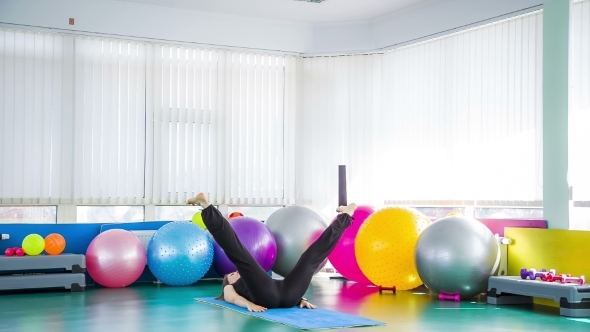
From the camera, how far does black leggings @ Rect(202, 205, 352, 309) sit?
17.0ft

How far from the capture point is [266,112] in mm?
9008

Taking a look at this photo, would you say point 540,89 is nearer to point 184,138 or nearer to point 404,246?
point 404,246

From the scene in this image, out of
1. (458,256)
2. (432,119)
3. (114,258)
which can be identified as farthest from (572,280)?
(114,258)

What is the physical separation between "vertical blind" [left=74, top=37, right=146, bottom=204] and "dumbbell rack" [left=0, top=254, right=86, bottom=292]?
1.32 metres

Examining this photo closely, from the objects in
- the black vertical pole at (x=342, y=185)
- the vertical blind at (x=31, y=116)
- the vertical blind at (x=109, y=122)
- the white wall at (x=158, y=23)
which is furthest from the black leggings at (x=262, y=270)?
the white wall at (x=158, y=23)

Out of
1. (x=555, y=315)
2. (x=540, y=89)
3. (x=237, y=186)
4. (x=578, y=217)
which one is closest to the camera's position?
(x=555, y=315)

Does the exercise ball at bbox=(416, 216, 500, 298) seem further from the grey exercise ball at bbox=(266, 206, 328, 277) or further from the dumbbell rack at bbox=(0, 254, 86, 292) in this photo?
the dumbbell rack at bbox=(0, 254, 86, 292)

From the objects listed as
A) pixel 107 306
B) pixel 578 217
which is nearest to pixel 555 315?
pixel 578 217

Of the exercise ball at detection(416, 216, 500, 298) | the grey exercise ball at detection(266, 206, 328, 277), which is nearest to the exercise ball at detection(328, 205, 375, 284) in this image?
the grey exercise ball at detection(266, 206, 328, 277)

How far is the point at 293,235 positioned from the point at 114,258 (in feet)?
5.75

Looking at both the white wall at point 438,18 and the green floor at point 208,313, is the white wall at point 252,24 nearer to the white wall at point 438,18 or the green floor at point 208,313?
the white wall at point 438,18

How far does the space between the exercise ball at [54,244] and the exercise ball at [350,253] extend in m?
2.64

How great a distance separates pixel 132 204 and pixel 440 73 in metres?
3.78

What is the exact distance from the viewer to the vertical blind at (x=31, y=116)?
7629 mm
